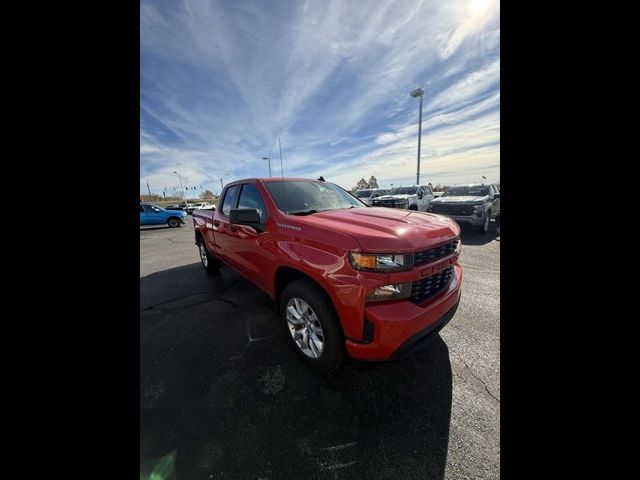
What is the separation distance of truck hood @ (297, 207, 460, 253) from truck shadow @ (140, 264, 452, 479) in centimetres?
121

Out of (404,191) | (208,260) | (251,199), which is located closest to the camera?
(251,199)

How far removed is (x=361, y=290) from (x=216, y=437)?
1.44m

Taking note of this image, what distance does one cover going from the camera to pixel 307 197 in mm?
3043

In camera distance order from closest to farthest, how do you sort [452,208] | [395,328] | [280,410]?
[395,328]
[280,410]
[452,208]

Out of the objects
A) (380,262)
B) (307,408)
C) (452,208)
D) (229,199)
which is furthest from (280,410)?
(452,208)

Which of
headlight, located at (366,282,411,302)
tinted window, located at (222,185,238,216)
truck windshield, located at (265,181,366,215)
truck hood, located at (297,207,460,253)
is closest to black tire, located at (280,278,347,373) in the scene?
headlight, located at (366,282,411,302)

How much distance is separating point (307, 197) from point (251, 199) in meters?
0.79

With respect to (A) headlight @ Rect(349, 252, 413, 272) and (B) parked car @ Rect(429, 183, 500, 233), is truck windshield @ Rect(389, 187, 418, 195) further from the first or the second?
(A) headlight @ Rect(349, 252, 413, 272)

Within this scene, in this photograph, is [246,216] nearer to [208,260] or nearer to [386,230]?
[386,230]

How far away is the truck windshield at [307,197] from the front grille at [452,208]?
6633 millimetres
